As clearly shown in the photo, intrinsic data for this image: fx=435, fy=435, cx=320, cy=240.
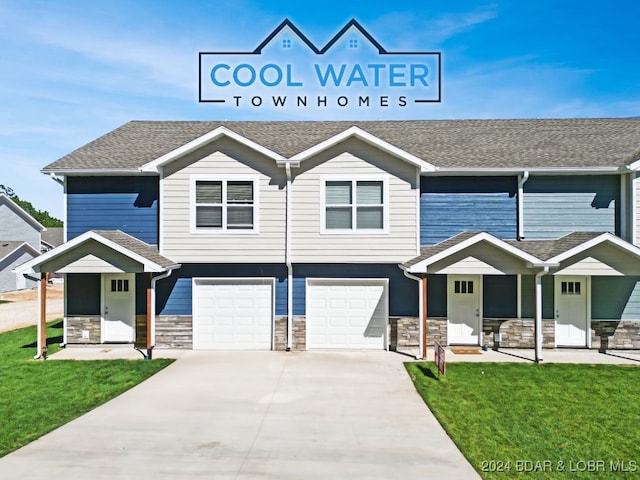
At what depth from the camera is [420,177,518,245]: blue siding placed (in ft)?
45.3

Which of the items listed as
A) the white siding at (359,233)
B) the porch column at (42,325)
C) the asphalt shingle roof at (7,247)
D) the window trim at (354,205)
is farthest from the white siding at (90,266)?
the asphalt shingle roof at (7,247)

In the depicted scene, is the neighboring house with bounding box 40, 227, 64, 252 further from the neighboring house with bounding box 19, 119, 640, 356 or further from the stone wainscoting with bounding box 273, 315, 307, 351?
the stone wainscoting with bounding box 273, 315, 307, 351

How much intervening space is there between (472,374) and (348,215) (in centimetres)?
564

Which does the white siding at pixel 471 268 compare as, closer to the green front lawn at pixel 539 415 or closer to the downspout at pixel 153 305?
the green front lawn at pixel 539 415

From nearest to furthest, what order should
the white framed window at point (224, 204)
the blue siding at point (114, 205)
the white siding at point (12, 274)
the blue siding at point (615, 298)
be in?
1. the white framed window at point (224, 204)
2. the blue siding at point (615, 298)
3. the blue siding at point (114, 205)
4. the white siding at point (12, 274)

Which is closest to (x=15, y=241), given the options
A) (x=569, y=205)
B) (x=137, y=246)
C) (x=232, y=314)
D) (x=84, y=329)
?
(x=84, y=329)

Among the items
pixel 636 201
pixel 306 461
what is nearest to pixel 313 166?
pixel 306 461

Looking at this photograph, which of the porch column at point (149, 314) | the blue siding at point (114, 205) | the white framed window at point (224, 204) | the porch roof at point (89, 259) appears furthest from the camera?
the blue siding at point (114, 205)

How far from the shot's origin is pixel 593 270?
12.4 meters

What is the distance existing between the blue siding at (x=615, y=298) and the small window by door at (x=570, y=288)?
41 cm

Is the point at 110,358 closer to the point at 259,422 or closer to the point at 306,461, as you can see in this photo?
the point at 259,422

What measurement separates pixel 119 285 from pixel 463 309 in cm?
1102

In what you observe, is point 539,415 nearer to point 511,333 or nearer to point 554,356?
point 554,356

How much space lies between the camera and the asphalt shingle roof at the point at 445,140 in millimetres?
13789
